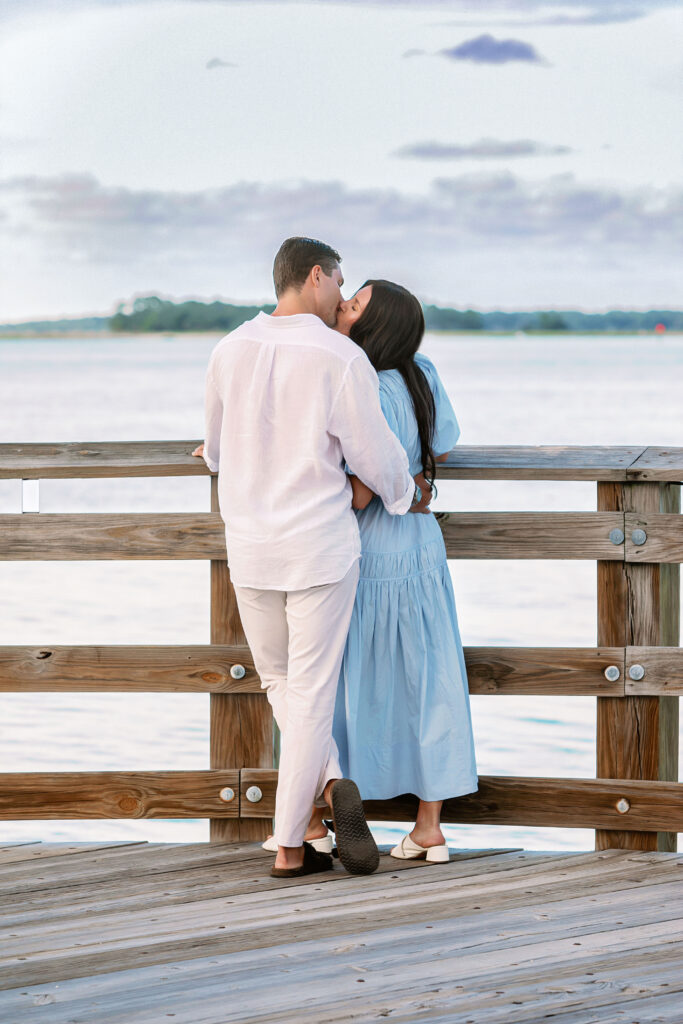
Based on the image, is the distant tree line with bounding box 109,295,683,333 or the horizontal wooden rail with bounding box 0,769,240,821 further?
the distant tree line with bounding box 109,295,683,333

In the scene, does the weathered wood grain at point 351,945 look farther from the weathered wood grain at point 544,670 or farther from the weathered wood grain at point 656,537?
the weathered wood grain at point 656,537

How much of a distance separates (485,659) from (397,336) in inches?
34.3

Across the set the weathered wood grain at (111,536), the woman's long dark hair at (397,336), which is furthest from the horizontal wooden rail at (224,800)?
the woman's long dark hair at (397,336)

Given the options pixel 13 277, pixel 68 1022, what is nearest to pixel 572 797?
pixel 68 1022

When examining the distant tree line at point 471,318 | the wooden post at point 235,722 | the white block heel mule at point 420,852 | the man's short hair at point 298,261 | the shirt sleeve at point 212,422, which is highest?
the distant tree line at point 471,318

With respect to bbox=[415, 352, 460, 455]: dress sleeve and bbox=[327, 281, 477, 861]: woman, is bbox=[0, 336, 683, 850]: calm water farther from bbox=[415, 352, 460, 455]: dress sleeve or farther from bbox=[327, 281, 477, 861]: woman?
bbox=[415, 352, 460, 455]: dress sleeve

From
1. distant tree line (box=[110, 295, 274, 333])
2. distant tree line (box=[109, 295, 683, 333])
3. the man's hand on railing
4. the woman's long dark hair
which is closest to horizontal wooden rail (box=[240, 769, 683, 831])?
the man's hand on railing

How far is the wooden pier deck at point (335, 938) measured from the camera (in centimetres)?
223

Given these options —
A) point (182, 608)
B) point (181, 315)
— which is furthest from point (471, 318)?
point (182, 608)

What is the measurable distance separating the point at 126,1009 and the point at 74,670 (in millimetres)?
1205

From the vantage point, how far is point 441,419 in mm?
3094

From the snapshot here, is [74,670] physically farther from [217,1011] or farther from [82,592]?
[82,592]

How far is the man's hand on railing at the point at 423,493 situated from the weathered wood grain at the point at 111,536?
51cm

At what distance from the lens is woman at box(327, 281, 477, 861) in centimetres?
310
